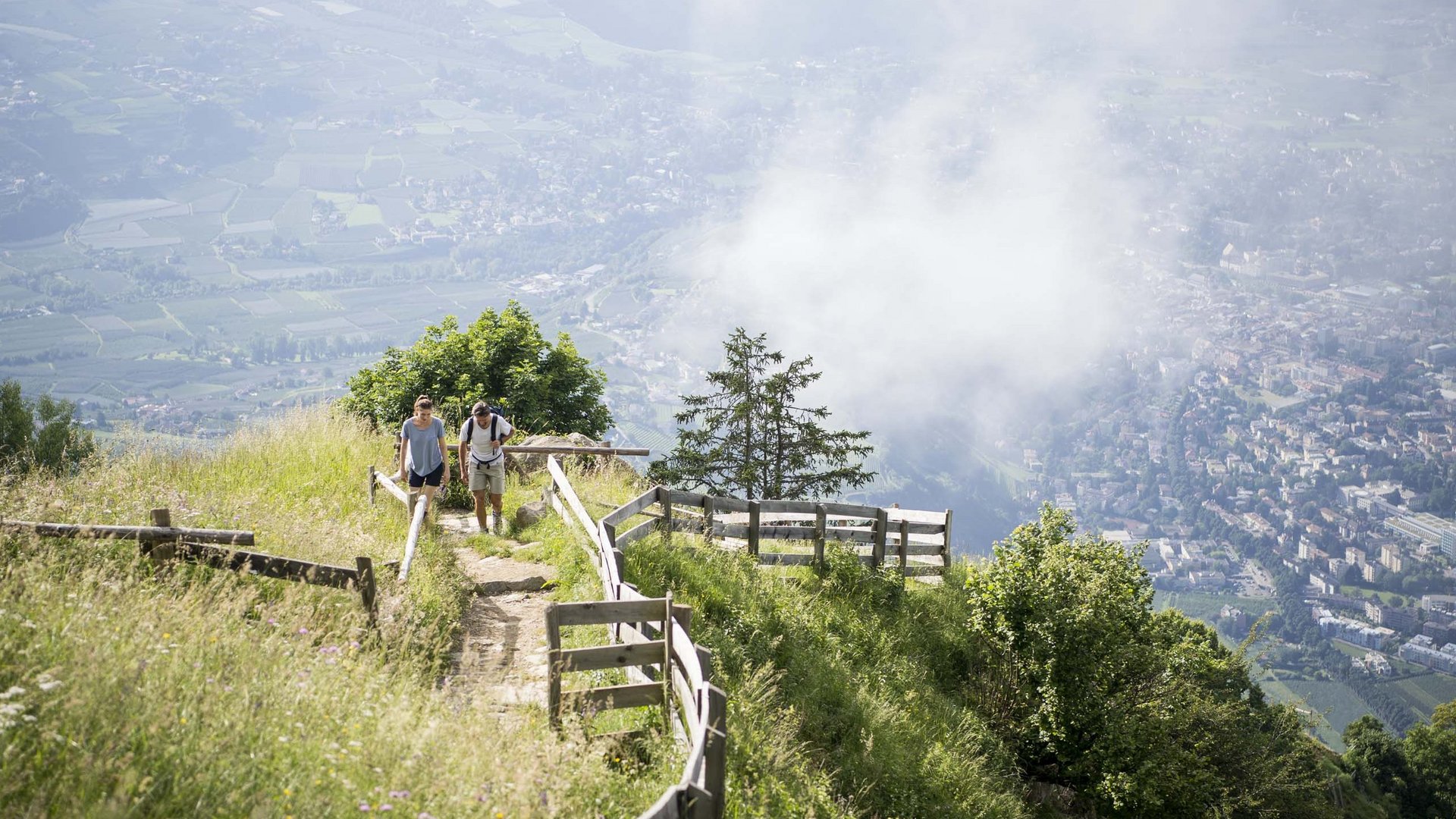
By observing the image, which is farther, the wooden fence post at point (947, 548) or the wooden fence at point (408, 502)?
the wooden fence post at point (947, 548)

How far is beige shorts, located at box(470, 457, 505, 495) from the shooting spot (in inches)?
532

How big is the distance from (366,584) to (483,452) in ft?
17.4

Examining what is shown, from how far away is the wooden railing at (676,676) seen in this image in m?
5.19

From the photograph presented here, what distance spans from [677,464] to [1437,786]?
1729 inches

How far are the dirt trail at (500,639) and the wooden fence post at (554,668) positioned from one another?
1.43ft

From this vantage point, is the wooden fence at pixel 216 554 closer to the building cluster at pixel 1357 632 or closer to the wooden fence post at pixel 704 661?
the wooden fence post at pixel 704 661

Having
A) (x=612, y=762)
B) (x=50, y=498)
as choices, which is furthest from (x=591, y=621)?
(x=50, y=498)

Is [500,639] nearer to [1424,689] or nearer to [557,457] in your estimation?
[557,457]

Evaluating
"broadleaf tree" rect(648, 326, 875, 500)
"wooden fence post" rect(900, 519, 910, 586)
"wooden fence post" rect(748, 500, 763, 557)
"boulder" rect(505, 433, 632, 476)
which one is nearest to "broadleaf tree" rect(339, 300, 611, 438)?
"boulder" rect(505, 433, 632, 476)

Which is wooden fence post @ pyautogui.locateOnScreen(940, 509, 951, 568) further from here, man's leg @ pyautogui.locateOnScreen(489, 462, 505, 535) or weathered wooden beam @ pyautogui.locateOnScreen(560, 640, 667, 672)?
weathered wooden beam @ pyautogui.locateOnScreen(560, 640, 667, 672)

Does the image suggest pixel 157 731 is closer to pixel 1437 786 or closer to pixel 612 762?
pixel 612 762

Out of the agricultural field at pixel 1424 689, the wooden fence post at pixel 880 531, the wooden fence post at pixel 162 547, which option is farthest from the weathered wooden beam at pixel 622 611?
the agricultural field at pixel 1424 689

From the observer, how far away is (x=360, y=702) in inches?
239

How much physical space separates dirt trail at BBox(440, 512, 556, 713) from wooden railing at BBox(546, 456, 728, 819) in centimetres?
78
